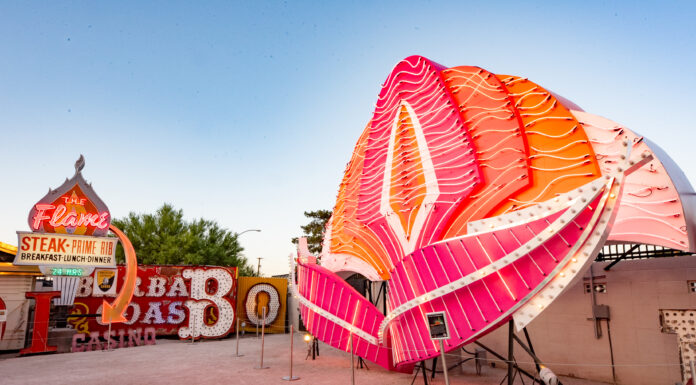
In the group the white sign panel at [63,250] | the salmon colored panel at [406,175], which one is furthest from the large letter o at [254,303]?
the salmon colored panel at [406,175]

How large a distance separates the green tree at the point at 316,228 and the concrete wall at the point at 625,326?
109 feet

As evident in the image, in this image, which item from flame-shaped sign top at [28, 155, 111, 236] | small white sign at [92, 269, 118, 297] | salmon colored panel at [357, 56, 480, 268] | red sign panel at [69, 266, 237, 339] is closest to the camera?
salmon colored panel at [357, 56, 480, 268]

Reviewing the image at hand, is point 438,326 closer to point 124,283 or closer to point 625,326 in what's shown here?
point 625,326

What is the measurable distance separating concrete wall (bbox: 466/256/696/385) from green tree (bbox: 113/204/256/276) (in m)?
31.7

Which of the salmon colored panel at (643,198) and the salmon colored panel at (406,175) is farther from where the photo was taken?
the salmon colored panel at (406,175)

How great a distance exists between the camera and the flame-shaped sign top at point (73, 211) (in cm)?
1505

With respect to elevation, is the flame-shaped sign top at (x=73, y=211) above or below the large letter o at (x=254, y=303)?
above

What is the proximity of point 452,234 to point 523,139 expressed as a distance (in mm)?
2669

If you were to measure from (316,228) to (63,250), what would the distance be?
31900 mm

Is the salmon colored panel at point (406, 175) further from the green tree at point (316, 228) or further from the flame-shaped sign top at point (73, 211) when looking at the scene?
the green tree at point (316, 228)

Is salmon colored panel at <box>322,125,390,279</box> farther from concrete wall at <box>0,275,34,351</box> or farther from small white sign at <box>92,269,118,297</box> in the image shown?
concrete wall at <box>0,275,34,351</box>

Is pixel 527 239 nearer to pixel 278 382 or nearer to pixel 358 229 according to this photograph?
pixel 358 229

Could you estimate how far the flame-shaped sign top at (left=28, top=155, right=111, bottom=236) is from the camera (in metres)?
15.0

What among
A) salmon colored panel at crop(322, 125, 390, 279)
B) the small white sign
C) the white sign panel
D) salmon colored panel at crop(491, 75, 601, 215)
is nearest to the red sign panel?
the small white sign
